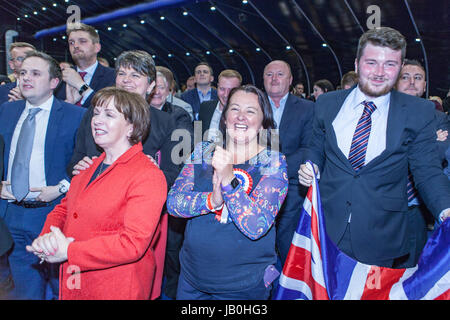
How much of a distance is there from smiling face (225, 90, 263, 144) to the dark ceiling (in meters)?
7.51

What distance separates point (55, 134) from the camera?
7.87 feet

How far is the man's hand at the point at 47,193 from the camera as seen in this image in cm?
228

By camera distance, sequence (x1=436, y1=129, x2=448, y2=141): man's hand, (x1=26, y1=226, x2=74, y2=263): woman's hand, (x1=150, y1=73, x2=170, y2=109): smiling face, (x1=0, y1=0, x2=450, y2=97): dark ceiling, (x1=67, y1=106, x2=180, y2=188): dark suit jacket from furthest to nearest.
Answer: (x1=0, y1=0, x2=450, y2=97): dark ceiling → (x1=150, y1=73, x2=170, y2=109): smiling face → (x1=436, y1=129, x2=448, y2=141): man's hand → (x1=67, y1=106, x2=180, y2=188): dark suit jacket → (x1=26, y1=226, x2=74, y2=263): woman's hand

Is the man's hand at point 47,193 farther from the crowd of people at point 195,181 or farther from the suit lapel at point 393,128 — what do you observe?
the suit lapel at point 393,128

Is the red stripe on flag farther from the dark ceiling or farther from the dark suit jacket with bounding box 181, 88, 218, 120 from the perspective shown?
the dark ceiling

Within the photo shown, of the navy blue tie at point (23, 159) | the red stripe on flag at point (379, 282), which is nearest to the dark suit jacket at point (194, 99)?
the navy blue tie at point (23, 159)

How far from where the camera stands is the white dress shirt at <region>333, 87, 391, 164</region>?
1.92 m

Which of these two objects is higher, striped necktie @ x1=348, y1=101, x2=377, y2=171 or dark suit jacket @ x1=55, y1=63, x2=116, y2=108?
dark suit jacket @ x1=55, y1=63, x2=116, y2=108

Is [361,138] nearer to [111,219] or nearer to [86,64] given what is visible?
[111,219]

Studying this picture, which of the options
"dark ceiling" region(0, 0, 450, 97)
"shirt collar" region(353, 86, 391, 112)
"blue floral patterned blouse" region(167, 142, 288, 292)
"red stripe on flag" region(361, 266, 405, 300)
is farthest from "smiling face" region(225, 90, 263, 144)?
"dark ceiling" region(0, 0, 450, 97)

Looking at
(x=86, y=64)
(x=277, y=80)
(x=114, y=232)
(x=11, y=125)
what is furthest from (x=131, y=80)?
(x=277, y=80)

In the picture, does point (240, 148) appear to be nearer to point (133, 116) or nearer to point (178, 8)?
point (133, 116)

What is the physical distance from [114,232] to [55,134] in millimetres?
1155

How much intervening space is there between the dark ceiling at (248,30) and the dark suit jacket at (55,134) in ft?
25.3
